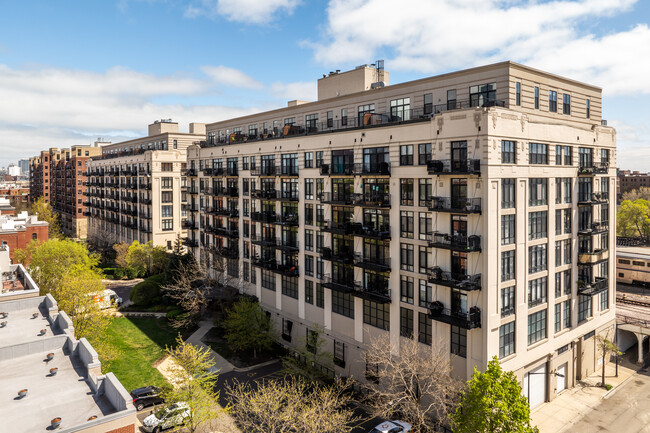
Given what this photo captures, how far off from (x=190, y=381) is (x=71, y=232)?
129144 millimetres

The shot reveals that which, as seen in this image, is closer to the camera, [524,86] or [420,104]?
[524,86]

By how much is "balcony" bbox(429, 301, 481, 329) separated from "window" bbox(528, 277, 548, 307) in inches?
293

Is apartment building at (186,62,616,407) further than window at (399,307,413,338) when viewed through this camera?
No

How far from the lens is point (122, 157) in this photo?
4018 inches

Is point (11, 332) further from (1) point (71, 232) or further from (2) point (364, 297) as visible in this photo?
(1) point (71, 232)

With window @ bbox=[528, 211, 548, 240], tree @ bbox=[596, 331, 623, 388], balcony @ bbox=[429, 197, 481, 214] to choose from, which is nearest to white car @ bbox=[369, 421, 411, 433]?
balcony @ bbox=[429, 197, 481, 214]

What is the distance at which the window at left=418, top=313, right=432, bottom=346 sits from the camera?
3770cm

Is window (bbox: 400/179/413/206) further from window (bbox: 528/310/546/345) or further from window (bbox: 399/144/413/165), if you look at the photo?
window (bbox: 528/310/546/345)

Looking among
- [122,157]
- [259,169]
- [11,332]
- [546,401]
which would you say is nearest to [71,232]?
[122,157]

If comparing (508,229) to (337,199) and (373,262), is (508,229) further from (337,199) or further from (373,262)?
(337,199)

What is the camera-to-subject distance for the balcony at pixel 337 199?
144ft

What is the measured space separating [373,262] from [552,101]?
22.7 m

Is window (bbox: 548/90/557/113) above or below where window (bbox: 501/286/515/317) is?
above

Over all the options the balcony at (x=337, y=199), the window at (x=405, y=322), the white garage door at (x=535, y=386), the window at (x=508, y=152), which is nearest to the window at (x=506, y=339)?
the white garage door at (x=535, y=386)
